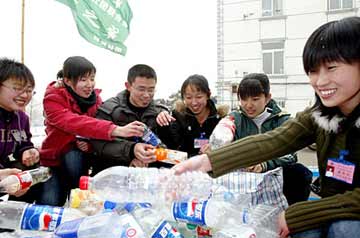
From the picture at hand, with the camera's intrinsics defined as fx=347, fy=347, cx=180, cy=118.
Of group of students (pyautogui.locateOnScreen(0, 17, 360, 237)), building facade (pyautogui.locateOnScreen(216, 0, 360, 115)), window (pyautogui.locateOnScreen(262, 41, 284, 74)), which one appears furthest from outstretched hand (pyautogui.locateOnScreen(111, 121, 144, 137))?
window (pyautogui.locateOnScreen(262, 41, 284, 74))

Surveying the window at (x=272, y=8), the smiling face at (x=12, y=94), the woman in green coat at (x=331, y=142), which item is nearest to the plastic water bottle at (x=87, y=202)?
the woman in green coat at (x=331, y=142)

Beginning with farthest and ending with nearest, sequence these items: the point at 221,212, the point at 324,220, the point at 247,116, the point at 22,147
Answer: the point at 247,116
the point at 22,147
the point at 221,212
the point at 324,220

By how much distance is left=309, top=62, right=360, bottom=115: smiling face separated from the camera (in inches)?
36.5

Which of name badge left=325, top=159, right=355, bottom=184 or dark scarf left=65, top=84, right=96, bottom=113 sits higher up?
dark scarf left=65, top=84, right=96, bottom=113

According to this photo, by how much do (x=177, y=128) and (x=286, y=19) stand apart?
17.3ft

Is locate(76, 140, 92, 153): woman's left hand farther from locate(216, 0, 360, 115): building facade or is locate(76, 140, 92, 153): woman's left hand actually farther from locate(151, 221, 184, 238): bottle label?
locate(216, 0, 360, 115): building facade

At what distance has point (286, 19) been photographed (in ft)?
21.1

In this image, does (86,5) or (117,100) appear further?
(86,5)

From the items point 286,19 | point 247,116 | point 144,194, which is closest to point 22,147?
point 144,194

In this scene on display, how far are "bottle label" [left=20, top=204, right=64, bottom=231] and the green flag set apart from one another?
2.01m

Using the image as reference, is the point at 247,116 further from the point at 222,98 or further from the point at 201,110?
the point at 222,98

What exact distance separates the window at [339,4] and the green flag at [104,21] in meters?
4.37

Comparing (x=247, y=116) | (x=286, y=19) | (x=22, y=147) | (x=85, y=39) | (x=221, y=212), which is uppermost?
(x=286, y=19)

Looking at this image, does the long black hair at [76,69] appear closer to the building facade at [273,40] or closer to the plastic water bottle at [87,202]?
the plastic water bottle at [87,202]
